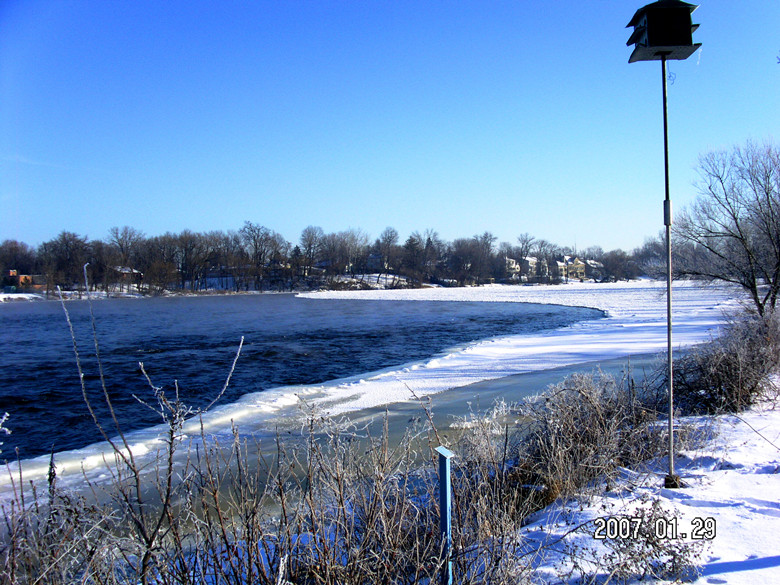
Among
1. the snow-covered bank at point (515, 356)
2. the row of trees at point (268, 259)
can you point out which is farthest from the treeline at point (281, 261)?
the snow-covered bank at point (515, 356)

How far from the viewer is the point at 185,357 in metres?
20.4

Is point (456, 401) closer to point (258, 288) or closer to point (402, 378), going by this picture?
point (402, 378)

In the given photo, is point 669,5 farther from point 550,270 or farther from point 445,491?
point 550,270

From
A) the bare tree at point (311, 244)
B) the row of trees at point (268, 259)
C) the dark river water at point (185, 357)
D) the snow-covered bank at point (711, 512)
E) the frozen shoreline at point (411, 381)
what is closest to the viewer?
the snow-covered bank at point (711, 512)

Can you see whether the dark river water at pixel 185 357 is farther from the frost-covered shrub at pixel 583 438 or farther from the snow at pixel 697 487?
the frost-covered shrub at pixel 583 438

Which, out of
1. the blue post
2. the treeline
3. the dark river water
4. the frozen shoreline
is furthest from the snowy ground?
the treeline

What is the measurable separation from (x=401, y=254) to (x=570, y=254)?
277 ft

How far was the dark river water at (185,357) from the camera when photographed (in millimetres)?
11898

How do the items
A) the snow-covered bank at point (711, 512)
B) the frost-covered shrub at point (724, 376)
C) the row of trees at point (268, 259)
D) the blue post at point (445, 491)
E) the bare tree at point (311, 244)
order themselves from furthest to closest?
the bare tree at point (311, 244) → the row of trees at point (268, 259) → the frost-covered shrub at point (724, 376) → the snow-covered bank at point (711, 512) → the blue post at point (445, 491)

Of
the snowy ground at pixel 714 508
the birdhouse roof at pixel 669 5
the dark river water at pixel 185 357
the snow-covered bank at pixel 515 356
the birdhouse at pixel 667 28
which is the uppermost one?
the birdhouse roof at pixel 669 5

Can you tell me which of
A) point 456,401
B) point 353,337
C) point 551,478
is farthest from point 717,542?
point 353,337
